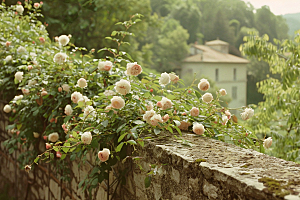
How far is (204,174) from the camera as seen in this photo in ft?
3.59

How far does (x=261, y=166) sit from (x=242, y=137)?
2.29 feet

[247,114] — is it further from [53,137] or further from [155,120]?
[53,137]

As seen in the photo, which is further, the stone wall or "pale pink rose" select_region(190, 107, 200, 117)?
"pale pink rose" select_region(190, 107, 200, 117)

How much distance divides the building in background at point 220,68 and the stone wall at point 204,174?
38.2 m

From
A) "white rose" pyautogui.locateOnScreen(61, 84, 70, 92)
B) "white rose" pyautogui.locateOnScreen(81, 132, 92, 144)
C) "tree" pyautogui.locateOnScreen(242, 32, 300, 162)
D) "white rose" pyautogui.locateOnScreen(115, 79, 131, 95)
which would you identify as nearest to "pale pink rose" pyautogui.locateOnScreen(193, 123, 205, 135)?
"white rose" pyautogui.locateOnScreen(115, 79, 131, 95)

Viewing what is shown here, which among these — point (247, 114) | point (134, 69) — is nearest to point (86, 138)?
point (134, 69)

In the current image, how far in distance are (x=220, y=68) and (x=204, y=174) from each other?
4176 cm

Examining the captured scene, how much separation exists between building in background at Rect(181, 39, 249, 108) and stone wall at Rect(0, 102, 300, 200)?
125ft

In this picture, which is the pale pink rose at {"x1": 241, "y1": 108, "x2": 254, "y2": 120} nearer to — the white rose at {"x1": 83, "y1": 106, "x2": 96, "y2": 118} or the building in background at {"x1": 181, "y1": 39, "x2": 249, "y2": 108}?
the white rose at {"x1": 83, "y1": 106, "x2": 96, "y2": 118}

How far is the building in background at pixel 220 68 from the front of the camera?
132 feet

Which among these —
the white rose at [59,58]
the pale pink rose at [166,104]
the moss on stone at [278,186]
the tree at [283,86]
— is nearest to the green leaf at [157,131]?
the pale pink rose at [166,104]

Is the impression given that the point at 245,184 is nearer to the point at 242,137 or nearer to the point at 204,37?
the point at 242,137

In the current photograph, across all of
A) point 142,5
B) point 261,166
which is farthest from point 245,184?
point 142,5

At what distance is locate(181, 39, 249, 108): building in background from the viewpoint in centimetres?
4019
